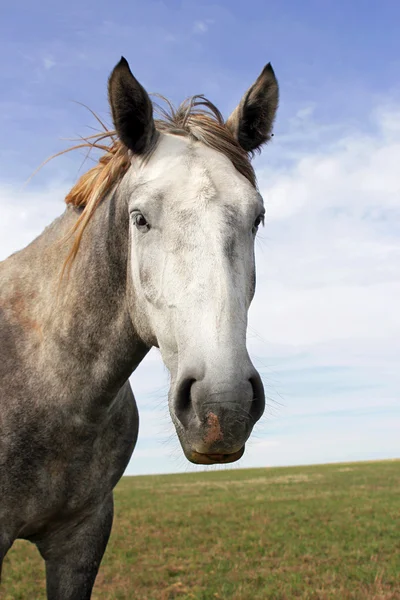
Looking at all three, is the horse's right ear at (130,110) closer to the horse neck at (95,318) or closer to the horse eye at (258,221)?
the horse neck at (95,318)

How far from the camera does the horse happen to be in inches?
115

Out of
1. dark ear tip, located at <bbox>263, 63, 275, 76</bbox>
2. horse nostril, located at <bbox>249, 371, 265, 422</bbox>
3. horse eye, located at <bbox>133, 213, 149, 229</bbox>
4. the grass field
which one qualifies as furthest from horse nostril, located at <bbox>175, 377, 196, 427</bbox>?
the grass field

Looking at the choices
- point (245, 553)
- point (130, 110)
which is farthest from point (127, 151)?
point (245, 553)

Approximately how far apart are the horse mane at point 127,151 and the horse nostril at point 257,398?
5.15ft

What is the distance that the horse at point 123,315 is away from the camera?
2912mm

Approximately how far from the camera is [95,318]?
4008 mm

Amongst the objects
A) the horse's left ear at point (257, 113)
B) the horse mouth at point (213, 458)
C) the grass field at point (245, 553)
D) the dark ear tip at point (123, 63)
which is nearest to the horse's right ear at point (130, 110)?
the dark ear tip at point (123, 63)

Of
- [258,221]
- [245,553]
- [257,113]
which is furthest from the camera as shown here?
[245,553]

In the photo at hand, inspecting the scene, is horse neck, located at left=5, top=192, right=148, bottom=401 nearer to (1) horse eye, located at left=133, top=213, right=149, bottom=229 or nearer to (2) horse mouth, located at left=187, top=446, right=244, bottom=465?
(1) horse eye, located at left=133, top=213, right=149, bottom=229

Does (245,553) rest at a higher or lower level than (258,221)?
lower

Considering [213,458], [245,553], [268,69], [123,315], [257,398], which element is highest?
[268,69]

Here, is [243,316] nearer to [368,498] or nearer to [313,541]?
[313,541]

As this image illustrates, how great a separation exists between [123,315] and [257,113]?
5.56 ft

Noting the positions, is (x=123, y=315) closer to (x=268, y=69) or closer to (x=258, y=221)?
(x=258, y=221)
